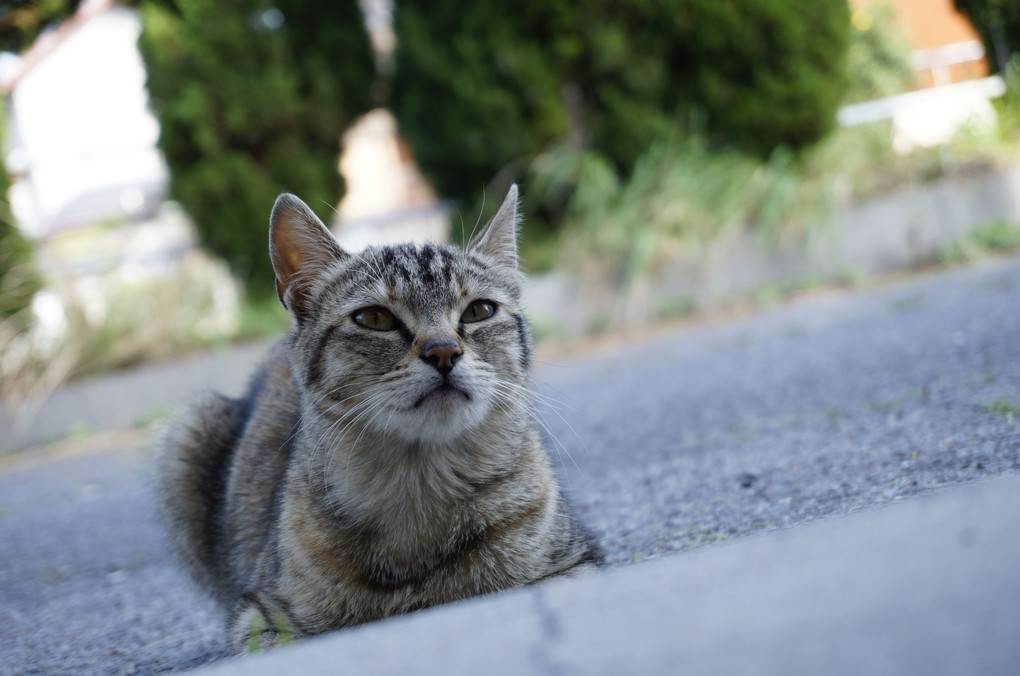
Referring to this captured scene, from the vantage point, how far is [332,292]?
8.30ft

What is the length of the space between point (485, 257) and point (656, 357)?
164 inches

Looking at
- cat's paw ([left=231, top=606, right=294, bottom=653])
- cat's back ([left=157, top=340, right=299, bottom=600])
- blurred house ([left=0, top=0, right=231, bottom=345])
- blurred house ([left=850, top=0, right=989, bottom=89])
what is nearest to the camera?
cat's paw ([left=231, top=606, right=294, bottom=653])

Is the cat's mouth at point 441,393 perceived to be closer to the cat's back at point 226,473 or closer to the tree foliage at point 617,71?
the cat's back at point 226,473

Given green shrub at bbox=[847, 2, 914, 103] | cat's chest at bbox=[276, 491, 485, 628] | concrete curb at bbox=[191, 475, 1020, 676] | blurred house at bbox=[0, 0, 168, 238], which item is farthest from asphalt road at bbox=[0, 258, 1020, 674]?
blurred house at bbox=[0, 0, 168, 238]

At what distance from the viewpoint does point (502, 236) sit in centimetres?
287

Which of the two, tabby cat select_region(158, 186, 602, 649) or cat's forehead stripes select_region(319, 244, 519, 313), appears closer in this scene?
tabby cat select_region(158, 186, 602, 649)

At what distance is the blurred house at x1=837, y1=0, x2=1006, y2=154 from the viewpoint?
905cm

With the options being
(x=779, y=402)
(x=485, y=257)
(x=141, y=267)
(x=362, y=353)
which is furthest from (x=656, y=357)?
(x=141, y=267)

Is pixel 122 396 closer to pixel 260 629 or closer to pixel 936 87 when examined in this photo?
pixel 260 629

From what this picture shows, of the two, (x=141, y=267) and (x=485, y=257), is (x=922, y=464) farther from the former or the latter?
(x=141, y=267)

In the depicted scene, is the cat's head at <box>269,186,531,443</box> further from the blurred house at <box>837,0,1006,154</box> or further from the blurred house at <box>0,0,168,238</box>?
the blurred house at <box>0,0,168,238</box>

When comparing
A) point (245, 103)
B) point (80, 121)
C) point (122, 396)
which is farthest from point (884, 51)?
point (80, 121)

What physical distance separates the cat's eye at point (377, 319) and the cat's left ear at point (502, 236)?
0.57 m

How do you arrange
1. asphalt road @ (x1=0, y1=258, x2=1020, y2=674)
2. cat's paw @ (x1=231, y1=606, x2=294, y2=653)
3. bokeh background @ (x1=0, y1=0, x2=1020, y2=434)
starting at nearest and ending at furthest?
cat's paw @ (x1=231, y1=606, x2=294, y2=653) < asphalt road @ (x1=0, y1=258, x2=1020, y2=674) < bokeh background @ (x1=0, y1=0, x2=1020, y2=434)
